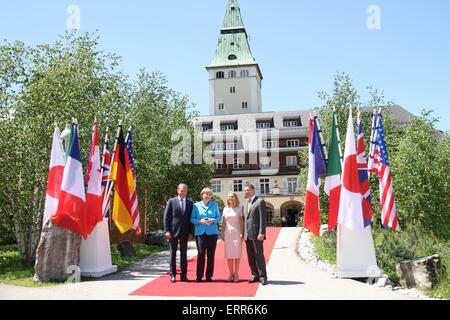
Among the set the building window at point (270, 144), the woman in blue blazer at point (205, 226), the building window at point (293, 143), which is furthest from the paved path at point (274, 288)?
the building window at point (270, 144)

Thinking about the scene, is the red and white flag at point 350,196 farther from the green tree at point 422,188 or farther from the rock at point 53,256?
the green tree at point 422,188

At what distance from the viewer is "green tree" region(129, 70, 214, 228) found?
80.3 feet

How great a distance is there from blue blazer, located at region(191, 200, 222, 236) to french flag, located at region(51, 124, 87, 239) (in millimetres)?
2672

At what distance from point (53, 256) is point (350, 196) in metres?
6.88

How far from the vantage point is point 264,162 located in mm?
57094

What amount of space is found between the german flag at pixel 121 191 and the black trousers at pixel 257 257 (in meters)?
4.02

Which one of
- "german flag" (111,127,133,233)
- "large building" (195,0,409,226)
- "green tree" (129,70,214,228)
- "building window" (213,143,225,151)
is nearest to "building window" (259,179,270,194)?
"large building" (195,0,409,226)

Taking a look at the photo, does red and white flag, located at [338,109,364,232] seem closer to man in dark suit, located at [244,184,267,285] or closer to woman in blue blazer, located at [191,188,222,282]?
man in dark suit, located at [244,184,267,285]

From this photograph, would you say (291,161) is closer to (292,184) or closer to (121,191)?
(292,184)

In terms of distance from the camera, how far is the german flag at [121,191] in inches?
480

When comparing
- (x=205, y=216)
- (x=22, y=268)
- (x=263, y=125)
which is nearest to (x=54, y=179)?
(x=205, y=216)

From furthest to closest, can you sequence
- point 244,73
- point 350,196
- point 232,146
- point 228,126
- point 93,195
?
1. point 244,73
2. point 228,126
3. point 232,146
4. point 93,195
5. point 350,196

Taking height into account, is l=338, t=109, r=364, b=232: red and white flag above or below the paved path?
above
